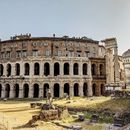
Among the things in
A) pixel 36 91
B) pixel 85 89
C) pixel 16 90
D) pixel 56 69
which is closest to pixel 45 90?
pixel 36 91

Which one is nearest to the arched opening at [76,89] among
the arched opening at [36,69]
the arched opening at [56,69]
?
the arched opening at [56,69]

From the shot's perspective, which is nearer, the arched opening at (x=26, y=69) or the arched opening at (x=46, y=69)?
the arched opening at (x=46, y=69)

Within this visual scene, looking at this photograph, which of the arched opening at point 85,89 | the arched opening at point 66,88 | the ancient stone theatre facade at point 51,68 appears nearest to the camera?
the ancient stone theatre facade at point 51,68

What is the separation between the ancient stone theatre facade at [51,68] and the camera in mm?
58156

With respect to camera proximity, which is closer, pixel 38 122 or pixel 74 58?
pixel 38 122

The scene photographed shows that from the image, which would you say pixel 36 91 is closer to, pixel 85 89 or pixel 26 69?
pixel 26 69

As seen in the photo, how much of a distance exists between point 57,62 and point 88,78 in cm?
758

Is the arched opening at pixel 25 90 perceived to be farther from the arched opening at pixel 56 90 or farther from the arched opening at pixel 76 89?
the arched opening at pixel 76 89

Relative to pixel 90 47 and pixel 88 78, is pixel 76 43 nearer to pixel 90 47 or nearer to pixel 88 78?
pixel 90 47

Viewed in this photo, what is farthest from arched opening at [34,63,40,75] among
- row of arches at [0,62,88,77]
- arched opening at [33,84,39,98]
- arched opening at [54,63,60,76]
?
arched opening at [54,63,60,76]

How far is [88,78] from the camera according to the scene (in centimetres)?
5934

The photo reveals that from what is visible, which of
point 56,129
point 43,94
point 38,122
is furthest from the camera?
point 43,94

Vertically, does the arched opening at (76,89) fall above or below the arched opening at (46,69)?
below

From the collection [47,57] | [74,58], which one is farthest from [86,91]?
[47,57]
